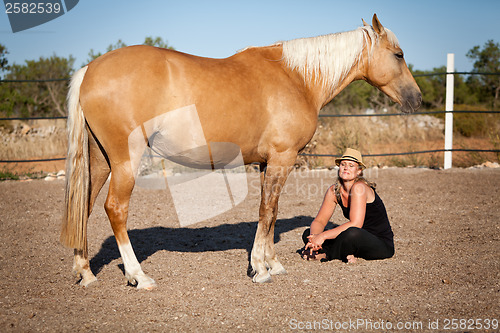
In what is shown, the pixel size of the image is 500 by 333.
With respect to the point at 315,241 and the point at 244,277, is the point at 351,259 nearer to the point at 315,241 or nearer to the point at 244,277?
the point at 315,241

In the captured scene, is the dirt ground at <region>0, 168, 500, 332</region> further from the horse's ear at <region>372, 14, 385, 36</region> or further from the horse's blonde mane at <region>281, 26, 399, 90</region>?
the horse's ear at <region>372, 14, 385, 36</region>

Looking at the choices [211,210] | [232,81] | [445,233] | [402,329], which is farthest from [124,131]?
[445,233]

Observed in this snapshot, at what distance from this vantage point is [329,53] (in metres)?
3.84

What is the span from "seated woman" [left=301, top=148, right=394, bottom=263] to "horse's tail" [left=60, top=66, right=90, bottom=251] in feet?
6.56

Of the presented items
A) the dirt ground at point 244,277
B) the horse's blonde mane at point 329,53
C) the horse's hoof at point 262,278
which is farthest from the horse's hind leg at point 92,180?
the horse's blonde mane at point 329,53

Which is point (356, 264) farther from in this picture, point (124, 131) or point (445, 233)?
point (124, 131)

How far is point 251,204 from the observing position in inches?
264

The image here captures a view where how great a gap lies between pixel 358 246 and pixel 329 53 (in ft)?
5.92

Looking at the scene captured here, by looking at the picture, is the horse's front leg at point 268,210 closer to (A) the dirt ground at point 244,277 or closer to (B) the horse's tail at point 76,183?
(A) the dirt ground at point 244,277

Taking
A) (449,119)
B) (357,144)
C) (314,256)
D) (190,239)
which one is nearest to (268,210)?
(314,256)

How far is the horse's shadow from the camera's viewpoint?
4446 millimetres

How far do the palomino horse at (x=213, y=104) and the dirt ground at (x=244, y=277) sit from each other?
30cm

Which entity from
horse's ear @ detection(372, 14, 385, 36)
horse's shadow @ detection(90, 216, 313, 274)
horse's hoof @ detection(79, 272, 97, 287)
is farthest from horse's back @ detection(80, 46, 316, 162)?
horse's shadow @ detection(90, 216, 313, 274)

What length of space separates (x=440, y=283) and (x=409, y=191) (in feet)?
12.7
